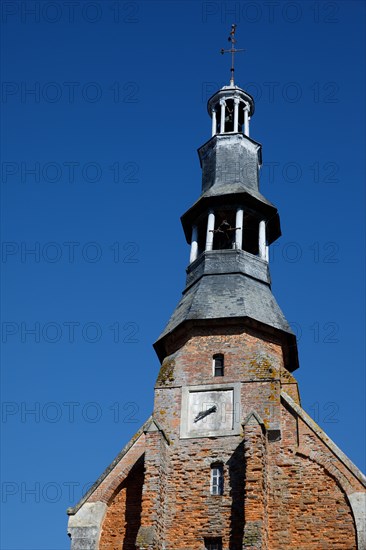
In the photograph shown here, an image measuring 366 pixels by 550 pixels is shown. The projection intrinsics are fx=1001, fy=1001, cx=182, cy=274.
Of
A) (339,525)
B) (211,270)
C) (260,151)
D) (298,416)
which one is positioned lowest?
(339,525)

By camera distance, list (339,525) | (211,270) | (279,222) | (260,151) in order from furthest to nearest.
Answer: (260,151) < (279,222) < (211,270) < (339,525)

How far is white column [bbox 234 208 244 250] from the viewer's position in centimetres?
3409

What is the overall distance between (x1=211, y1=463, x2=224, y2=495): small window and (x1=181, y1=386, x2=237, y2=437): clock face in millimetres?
1013

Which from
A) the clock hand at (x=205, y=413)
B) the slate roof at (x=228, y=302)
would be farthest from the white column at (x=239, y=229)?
the clock hand at (x=205, y=413)

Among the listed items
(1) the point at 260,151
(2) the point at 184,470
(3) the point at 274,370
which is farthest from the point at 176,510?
(1) the point at 260,151

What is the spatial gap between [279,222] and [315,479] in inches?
443

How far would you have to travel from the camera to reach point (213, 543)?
89.5 ft

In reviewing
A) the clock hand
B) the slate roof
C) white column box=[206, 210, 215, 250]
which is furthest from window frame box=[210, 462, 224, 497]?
white column box=[206, 210, 215, 250]

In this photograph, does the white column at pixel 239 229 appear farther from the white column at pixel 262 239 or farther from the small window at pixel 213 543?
the small window at pixel 213 543

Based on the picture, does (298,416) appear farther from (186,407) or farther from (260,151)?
(260,151)


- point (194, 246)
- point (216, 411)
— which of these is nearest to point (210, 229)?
point (194, 246)

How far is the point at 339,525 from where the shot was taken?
1067 inches

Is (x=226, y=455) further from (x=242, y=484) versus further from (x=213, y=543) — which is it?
(x=213, y=543)

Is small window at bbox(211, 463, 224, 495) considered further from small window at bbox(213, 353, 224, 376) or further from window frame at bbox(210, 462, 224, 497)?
small window at bbox(213, 353, 224, 376)
